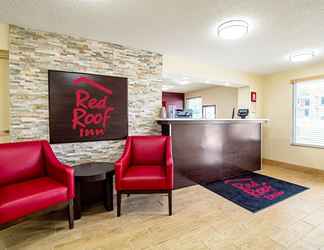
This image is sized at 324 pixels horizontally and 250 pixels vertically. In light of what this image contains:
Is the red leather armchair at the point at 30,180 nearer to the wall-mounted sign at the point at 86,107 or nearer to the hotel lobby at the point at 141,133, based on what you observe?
the hotel lobby at the point at 141,133

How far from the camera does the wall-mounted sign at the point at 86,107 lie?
2.43m

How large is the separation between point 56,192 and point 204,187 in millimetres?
2246

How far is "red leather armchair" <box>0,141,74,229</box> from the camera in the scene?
1.58 metres

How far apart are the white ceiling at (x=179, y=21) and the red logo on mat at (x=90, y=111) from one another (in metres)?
0.76

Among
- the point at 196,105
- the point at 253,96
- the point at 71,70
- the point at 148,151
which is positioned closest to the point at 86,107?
the point at 71,70

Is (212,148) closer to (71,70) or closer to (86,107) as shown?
(86,107)

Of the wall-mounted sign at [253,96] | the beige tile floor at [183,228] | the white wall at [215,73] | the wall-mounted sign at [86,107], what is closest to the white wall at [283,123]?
the white wall at [215,73]

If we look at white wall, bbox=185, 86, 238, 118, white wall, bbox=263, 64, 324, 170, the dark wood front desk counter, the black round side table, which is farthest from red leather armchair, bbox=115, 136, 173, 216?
white wall, bbox=185, 86, 238, 118

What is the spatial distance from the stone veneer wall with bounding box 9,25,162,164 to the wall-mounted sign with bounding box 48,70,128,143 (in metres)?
0.09

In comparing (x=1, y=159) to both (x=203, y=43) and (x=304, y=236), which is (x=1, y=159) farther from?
(x=304, y=236)

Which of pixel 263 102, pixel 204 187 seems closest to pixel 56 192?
pixel 204 187

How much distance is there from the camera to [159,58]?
3.23 meters

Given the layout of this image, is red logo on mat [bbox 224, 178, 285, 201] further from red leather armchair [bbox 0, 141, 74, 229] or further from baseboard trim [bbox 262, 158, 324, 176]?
red leather armchair [bbox 0, 141, 74, 229]

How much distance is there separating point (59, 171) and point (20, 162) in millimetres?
486
